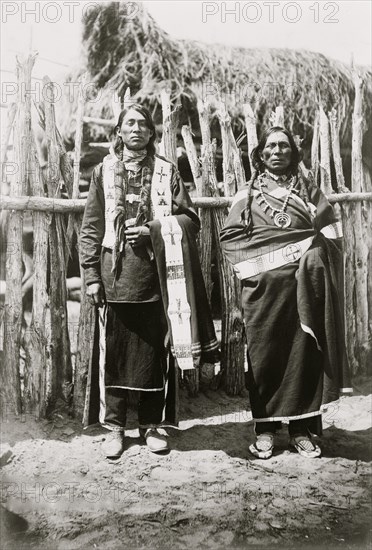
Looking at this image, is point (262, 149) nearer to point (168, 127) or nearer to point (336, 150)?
point (168, 127)

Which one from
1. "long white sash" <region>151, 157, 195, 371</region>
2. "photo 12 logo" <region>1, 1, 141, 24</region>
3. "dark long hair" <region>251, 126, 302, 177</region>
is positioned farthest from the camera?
"dark long hair" <region>251, 126, 302, 177</region>

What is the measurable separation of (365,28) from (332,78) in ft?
1.77

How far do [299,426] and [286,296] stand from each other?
0.62 m

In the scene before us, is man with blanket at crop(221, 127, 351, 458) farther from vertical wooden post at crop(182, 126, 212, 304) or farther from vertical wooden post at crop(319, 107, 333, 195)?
vertical wooden post at crop(319, 107, 333, 195)

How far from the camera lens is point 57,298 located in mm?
2762

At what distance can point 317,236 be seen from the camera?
263 cm

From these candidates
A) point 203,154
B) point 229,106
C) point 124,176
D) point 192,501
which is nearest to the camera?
point 192,501

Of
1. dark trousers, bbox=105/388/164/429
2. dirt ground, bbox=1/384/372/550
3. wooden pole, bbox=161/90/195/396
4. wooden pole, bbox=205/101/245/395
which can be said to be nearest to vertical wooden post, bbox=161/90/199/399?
wooden pole, bbox=161/90/195/396

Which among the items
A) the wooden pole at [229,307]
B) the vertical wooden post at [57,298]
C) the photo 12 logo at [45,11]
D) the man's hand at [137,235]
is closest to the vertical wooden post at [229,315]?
the wooden pole at [229,307]

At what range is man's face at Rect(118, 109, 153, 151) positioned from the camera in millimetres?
2488

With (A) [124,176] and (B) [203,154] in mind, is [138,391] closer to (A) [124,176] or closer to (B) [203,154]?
(A) [124,176]

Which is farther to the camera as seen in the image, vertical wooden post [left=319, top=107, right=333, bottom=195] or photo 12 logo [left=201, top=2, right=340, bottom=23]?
vertical wooden post [left=319, top=107, right=333, bottom=195]

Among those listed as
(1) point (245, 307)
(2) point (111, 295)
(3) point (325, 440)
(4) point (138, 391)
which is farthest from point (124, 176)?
(3) point (325, 440)

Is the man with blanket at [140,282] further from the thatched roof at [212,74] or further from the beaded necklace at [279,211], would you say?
the thatched roof at [212,74]
